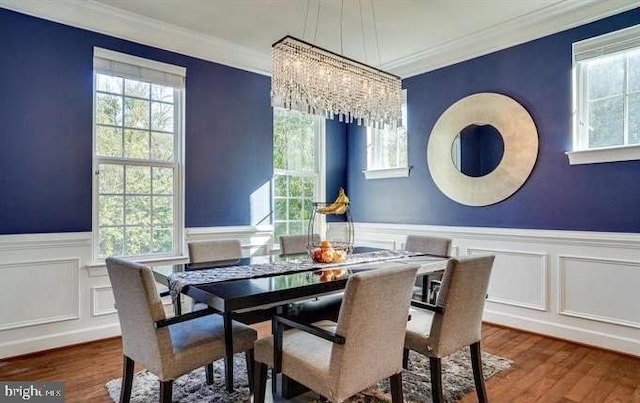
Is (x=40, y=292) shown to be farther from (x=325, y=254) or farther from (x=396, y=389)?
(x=396, y=389)

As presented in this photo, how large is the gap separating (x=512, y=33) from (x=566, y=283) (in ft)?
7.42

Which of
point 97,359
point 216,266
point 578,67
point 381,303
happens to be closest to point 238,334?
point 216,266

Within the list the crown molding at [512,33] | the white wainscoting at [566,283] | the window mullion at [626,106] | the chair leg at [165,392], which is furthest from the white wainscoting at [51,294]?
the window mullion at [626,106]

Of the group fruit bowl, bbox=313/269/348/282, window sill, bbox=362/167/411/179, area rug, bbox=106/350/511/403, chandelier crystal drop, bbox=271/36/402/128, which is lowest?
area rug, bbox=106/350/511/403

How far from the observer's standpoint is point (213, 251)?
2891 mm

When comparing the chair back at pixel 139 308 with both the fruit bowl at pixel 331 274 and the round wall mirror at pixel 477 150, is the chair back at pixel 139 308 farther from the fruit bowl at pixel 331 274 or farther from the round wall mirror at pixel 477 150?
the round wall mirror at pixel 477 150

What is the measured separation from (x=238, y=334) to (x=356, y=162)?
338cm

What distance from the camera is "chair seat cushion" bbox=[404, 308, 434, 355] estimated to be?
6.48 ft

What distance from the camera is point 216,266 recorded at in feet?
8.07

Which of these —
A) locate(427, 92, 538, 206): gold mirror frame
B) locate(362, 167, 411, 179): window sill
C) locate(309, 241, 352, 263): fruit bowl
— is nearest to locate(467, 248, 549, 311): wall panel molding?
locate(427, 92, 538, 206): gold mirror frame

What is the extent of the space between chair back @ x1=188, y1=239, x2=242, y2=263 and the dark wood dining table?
253 mm

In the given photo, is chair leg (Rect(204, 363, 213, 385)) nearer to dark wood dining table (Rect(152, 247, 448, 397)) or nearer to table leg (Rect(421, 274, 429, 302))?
dark wood dining table (Rect(152, 247, 448, 397))

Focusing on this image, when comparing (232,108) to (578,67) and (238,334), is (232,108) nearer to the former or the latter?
(238,334)

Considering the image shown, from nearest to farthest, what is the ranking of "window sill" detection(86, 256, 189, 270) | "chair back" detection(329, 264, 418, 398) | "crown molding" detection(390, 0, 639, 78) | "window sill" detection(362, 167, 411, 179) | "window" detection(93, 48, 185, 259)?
1. "chair back" detection(329, 264, 418, 398)
2. "crown molding" detection(390, 0, 639, 78)
3. "window sill" detection(86, 256, 189, 270)
4. "window" detection(93, 48, 185, 259)
5. "window sill" detection(362, 167, 411, 179)
